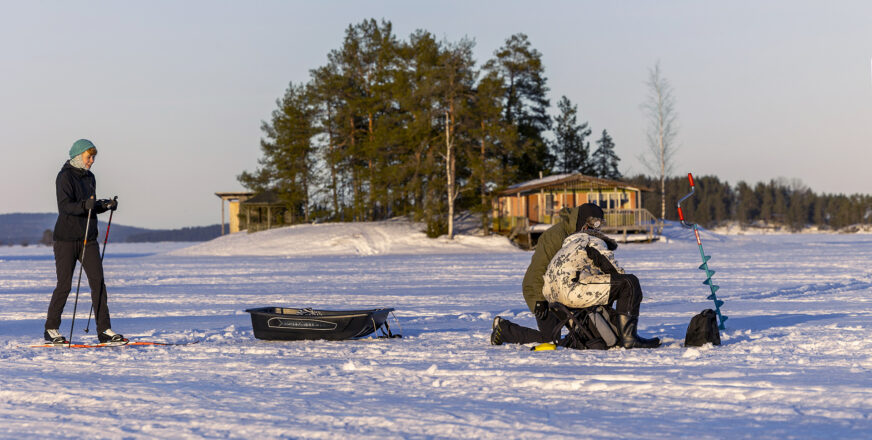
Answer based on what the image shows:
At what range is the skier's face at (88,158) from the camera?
7789 mm

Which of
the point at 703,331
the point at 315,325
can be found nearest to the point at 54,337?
the point at 315,325

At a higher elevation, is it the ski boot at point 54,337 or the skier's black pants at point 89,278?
the skier's black pants at point 89,278

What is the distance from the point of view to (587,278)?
700 cm

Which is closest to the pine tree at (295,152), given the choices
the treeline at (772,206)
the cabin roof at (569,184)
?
the cabin roof at (569,184)

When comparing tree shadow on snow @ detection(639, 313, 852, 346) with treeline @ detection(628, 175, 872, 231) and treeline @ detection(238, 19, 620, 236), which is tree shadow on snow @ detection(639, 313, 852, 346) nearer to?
treeline @ detection(238, 19, 620, 236)

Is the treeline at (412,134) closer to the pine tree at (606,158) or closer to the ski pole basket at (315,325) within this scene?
the pine tree at (606,158)

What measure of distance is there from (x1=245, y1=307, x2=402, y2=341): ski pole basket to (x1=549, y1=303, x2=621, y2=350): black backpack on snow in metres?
1.69

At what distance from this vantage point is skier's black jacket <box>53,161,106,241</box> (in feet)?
25.0

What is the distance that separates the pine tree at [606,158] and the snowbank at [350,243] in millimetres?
18347

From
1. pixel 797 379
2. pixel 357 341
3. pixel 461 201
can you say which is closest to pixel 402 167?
pixel 461 201

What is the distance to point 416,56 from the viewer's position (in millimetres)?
41188

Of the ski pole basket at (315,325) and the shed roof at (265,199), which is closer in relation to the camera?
the ski pole basket at (315,325)

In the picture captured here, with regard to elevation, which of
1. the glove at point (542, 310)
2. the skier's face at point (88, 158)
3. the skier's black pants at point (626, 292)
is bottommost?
the glove at point (542, 310)

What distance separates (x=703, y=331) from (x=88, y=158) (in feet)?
18.6
